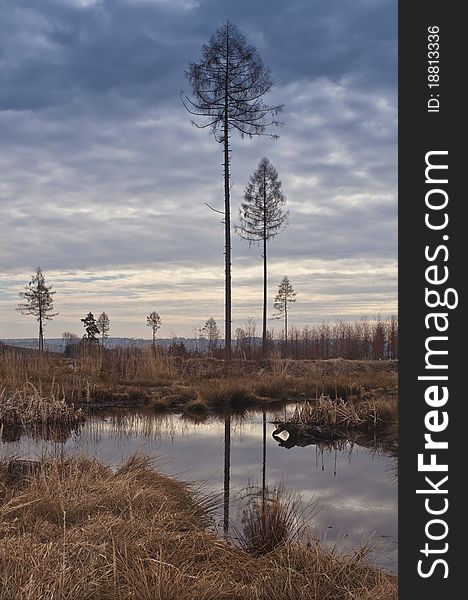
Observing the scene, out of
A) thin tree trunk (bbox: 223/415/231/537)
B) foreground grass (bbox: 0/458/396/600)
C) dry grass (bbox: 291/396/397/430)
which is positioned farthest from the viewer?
dry grass (bbox: 291/396/397/430)

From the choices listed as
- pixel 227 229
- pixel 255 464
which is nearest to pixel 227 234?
pixel 227 229

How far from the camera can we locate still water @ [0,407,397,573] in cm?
576

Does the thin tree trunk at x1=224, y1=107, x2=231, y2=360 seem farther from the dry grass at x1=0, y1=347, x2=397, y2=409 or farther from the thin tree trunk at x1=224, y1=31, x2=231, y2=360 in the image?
the dry grass at x1=0, y1=347, x2=397, y2=409

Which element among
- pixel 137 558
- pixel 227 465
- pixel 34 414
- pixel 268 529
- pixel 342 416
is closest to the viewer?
pixel 137 558

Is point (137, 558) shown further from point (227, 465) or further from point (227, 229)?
point (227, 229)

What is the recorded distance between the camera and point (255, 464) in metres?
8.24

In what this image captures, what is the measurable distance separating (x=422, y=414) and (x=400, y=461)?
8.9 inches

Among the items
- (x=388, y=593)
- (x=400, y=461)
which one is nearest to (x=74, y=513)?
(x=388, y=593)

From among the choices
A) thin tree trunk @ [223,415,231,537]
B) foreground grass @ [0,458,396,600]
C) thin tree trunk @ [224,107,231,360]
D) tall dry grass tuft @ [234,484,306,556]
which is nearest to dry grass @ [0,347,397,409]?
thin tree trunk @ [224,107,231,360]

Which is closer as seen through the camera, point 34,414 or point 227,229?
point 34,414

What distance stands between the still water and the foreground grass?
2.31 ft

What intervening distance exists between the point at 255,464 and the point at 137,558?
4.39 m

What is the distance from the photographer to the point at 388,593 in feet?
12.2

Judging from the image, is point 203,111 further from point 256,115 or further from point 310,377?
point 310,377
